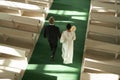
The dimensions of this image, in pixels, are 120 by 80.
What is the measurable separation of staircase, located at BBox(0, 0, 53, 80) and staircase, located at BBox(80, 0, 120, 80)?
155cm

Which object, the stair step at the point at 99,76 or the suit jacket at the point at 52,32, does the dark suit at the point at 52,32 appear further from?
the stair step at the point at 99,76

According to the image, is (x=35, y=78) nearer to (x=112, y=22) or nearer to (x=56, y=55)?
(x=56, y=55)

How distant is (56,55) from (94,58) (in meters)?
1.05

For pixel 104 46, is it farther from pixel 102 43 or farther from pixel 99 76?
pixel 99 76

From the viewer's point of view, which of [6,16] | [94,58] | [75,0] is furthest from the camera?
[75,0]

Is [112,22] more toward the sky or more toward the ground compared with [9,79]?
more toward the sky

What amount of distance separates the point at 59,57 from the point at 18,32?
1.39 metres

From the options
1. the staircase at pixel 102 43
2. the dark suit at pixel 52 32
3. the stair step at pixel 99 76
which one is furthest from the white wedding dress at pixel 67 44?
the stair step at pixel 99 76

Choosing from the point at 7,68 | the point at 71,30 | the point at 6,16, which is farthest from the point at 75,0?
the point at 7,68

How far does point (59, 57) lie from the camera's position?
7.45 meters

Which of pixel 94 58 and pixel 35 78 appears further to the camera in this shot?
pixel 94 58

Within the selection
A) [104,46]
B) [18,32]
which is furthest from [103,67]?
[18,32]

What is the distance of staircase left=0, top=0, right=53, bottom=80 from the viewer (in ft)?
22.0

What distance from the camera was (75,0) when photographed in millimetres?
10609
